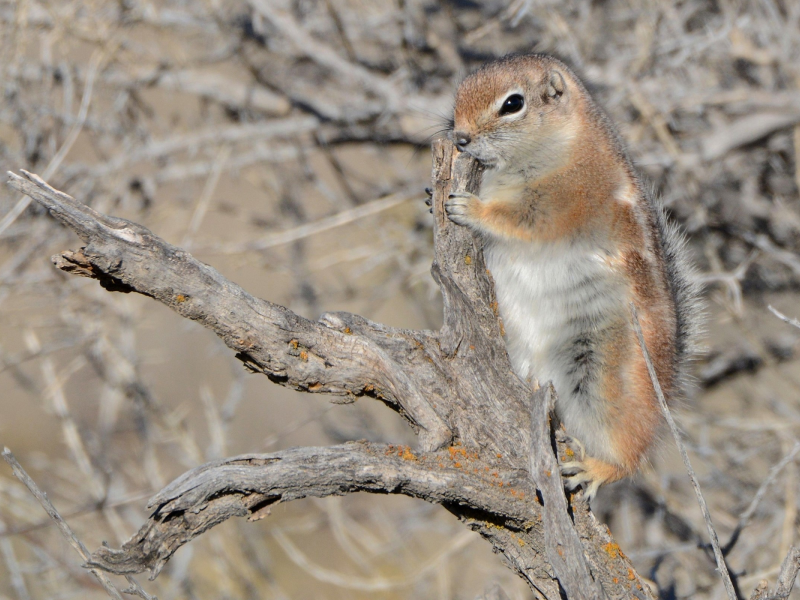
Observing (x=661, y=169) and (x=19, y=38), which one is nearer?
(x=19, y=38)

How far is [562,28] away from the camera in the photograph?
4344mm

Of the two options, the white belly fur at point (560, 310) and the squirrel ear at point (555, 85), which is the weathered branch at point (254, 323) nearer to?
the white belly fur at point (560, 310)

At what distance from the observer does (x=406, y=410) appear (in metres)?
2.51

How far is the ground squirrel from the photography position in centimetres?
292

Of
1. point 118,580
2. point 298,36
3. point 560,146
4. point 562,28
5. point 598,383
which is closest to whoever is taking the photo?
point 598,383

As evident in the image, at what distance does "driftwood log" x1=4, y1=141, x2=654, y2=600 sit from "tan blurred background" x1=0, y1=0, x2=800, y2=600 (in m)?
2.14

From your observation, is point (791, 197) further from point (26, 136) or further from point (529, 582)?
point (26, 136)

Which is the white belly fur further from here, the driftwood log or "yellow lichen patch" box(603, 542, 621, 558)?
"yellow lichen patch" box(603, 542, 621, 558)

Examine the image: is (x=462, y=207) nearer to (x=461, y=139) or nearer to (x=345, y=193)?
(x=461, y=139)

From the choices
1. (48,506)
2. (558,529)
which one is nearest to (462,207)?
(558,529)

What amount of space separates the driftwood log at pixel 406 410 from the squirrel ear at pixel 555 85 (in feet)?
2.11

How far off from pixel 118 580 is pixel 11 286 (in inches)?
105

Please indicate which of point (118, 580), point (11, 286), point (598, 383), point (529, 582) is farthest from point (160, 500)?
point (118, 580)

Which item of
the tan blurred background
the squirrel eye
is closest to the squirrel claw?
the squirrel eye
